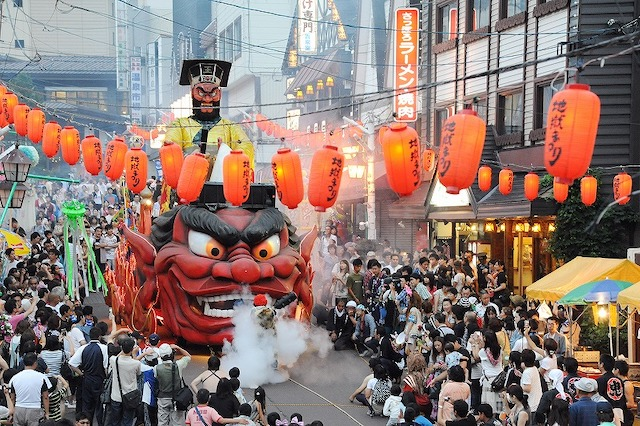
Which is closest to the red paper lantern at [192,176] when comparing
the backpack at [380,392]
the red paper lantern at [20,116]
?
the backpack at [380,392]

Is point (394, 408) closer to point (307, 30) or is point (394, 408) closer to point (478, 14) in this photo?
point (478, 14)

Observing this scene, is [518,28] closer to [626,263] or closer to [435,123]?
[435,123]

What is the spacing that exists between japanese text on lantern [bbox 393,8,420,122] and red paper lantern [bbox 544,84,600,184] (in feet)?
61.3

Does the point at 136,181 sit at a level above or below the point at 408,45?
below

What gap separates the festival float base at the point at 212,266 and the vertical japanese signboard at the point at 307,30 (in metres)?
42.5

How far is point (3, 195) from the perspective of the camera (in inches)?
910

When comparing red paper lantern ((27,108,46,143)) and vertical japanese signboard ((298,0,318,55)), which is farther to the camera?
vertical japanese signboard ((298,0,318,55))

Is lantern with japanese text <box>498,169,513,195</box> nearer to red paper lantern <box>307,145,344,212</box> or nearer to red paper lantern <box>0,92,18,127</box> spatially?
red paper lantern <box>307,145,344,212</box>

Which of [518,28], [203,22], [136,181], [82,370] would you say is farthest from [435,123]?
[203,22]

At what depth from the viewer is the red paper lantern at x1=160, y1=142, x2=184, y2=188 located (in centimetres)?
1927

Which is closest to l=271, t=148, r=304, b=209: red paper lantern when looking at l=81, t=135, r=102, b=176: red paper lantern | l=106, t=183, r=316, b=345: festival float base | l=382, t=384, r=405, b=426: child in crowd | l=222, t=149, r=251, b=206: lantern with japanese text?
Answer: l=222, t=149, r=251, b=206: lantern with japanese text

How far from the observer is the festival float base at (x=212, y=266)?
17344 mm

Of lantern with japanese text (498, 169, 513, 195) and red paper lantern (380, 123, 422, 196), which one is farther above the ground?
red paper lantern (380, 123, 422, 196)

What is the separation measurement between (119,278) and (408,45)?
12676mm
